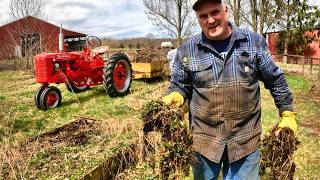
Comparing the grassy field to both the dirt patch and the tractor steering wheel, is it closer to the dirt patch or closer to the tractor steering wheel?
the dirt patch

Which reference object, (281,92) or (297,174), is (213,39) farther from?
(297,174)

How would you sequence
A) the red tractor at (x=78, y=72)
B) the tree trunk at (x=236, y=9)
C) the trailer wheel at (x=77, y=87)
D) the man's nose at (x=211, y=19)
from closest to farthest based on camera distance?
1. the man's nose at (x=211, y=19)
2. the red tractor at (x=78, y=72)
3. the trailer wheel at (x=77, y=87)
4. the tree trunk at (x=236, y=9)

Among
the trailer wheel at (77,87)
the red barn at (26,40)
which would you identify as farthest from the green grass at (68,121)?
the red barn at (26,40)

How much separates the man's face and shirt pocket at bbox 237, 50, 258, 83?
208 millimetres

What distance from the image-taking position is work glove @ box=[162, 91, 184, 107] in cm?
317

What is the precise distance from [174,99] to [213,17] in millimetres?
724

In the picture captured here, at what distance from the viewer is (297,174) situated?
5156mm

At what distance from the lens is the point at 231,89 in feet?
9.68

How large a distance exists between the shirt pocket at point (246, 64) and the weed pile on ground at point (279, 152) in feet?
1.96

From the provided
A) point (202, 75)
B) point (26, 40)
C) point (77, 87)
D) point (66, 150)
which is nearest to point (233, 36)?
point (202, 75)

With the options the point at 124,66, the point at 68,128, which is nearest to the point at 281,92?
the point at 68,128

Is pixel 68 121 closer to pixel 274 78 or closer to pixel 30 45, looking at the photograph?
pixel 274 78

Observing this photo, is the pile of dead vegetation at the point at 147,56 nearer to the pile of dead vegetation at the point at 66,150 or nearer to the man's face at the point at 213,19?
the pile of dead vegetation at the point at 66,150

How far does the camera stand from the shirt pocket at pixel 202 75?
300 centimetres
